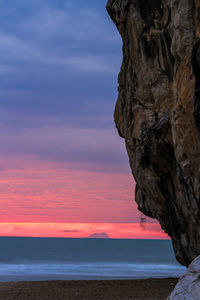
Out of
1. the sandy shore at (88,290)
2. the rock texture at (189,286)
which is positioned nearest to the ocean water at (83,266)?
the sandy shore at (88,290)

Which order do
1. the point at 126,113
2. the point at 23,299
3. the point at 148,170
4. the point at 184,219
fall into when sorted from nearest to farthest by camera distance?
the point at 23,299
the point at 184,219
the point at 148,170
the point at 126,113

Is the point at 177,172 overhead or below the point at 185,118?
below

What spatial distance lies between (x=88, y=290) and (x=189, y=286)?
11.3m

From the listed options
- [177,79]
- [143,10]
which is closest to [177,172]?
[177,79]

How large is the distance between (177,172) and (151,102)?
344 centimetres

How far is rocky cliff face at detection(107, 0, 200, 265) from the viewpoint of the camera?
1436cm

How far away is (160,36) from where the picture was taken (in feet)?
58.0

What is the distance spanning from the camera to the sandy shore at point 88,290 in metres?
17.5

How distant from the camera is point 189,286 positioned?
8.74 m

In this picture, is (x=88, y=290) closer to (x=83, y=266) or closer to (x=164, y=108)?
(x=164, y=108)

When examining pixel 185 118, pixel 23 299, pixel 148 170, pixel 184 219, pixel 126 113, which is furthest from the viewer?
pixel 126 113

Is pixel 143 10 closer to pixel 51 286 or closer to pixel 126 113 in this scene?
pixel 126 113

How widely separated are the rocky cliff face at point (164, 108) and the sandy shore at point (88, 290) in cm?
205

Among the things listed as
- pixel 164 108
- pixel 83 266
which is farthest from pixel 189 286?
pixel 83 266
